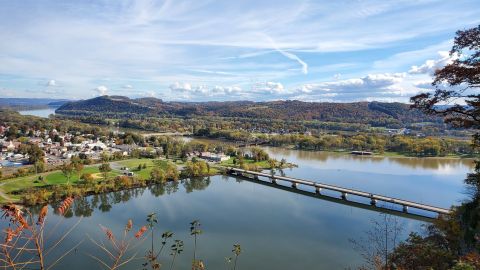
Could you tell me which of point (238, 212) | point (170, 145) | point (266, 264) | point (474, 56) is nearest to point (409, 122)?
point (170, 145)

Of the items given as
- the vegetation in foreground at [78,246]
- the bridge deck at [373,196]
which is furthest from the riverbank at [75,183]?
the bridge deck at [373,196]

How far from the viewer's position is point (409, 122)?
74.3 metres

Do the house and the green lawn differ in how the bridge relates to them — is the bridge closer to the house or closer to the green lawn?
the house

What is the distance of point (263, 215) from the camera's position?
1633cm

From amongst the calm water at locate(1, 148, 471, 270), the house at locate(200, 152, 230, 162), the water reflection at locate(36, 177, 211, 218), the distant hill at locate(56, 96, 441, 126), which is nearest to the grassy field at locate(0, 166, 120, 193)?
the water reflection at locate(36, 177, 211, 218)

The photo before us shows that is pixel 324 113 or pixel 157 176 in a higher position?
pixel 324 113

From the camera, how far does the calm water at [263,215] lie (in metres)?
11.6

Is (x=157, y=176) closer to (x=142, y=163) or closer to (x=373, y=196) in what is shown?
(x=142, y=163)

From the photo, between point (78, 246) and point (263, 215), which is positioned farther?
point (263, 215)

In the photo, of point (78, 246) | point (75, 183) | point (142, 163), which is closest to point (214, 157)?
point (142, 163)

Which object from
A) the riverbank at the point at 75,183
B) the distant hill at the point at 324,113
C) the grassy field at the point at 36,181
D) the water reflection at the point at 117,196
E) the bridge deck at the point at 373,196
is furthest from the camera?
the distant hill at the point at 324,113

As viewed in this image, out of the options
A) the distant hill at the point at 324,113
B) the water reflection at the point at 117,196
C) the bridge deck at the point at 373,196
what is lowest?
the water reflection at the point at 117,196

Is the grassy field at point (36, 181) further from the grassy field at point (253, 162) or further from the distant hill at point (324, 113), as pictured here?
the distant hill at point (324, 113)

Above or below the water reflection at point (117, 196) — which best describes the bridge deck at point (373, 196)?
above
